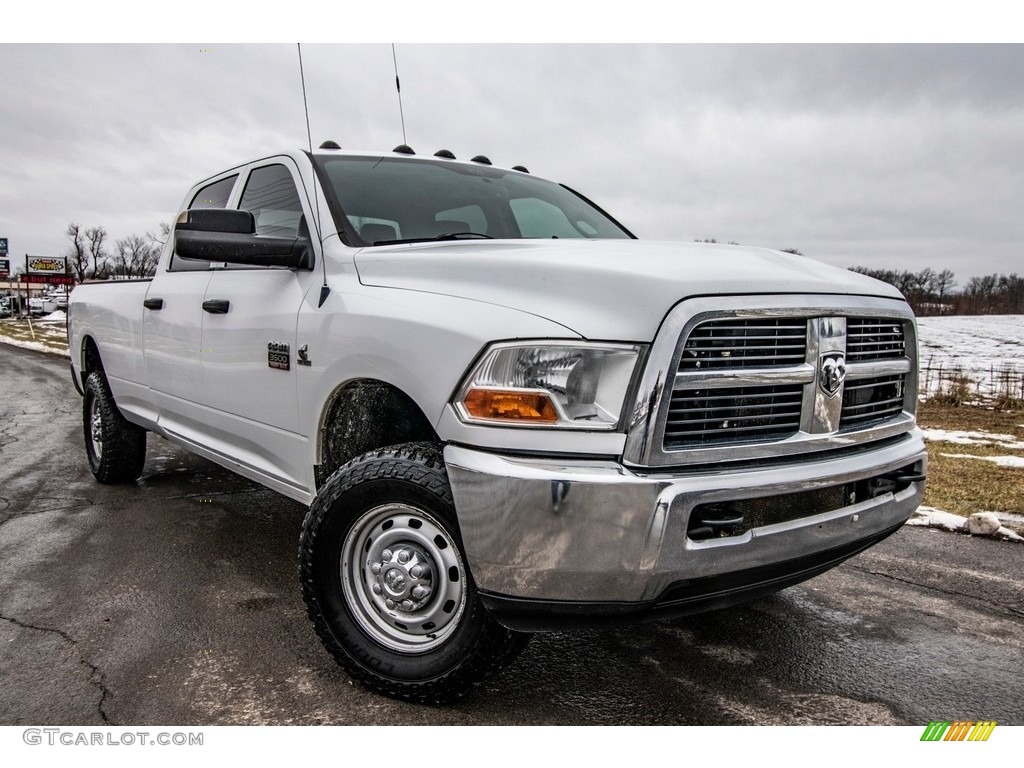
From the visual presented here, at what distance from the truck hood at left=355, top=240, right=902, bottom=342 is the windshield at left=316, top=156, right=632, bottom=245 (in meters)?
0.42

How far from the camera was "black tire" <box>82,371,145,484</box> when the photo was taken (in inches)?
206

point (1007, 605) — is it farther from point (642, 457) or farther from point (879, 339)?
point (642, 457)

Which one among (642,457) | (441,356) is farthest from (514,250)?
(642,457)

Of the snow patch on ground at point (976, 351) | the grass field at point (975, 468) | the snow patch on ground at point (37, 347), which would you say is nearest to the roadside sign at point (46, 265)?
the snow patch on ground at point (37, 347)

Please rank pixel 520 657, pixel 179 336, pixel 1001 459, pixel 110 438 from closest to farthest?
pixel 520 657 → pixel 179 336 → pixel 110 438 → pixel 1001 459

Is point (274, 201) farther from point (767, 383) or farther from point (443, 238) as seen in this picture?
point (767, 383)

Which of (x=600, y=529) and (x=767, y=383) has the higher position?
(x=767, y=383)

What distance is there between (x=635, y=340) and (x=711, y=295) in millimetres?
270

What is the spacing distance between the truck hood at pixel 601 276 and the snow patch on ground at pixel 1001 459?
Answer: 475cm

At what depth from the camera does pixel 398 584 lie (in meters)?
2.45

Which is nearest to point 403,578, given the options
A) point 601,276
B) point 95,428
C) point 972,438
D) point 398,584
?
point 398,584

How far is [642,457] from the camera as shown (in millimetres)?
2033

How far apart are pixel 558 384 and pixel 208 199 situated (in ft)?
10.8

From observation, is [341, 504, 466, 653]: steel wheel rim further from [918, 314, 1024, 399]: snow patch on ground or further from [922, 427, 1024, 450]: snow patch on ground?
[922, 427, 1024, 450]: snow patch on ground
